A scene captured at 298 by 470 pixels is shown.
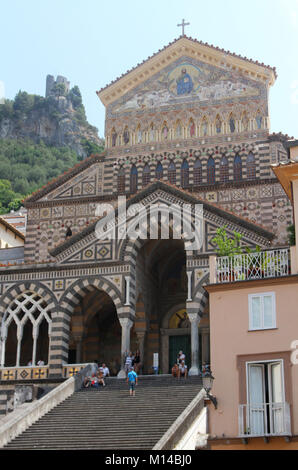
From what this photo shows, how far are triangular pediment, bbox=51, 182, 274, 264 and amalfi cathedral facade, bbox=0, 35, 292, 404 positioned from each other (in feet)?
0.17

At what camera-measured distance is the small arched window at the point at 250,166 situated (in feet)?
128

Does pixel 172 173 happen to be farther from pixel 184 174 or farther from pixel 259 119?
pixel 259 119

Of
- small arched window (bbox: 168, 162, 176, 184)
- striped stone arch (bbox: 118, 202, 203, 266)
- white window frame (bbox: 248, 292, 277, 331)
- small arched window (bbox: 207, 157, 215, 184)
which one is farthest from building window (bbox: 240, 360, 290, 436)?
small arched window (bbox: 168, 162, 176, 184)

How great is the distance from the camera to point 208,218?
3219 centimetres

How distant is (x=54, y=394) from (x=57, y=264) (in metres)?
8.39

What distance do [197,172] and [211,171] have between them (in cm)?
74

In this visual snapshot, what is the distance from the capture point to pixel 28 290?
3369cm

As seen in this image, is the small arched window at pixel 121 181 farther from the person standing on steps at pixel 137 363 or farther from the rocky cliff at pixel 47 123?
the rocky cliff at pixel 47 123

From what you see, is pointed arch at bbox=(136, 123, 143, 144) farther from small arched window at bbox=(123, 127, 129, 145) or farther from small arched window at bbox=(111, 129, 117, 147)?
small arched window at bbox=(111, 129, 117, 147)

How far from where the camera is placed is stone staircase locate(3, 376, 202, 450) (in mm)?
22047

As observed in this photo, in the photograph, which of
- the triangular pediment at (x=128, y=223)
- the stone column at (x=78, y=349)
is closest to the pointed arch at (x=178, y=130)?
the triangular pediment at (x=128, y=223)

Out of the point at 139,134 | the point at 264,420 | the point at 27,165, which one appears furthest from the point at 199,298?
the point at 27,165

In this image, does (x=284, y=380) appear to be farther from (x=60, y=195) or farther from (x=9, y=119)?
(x=9, y=119)
